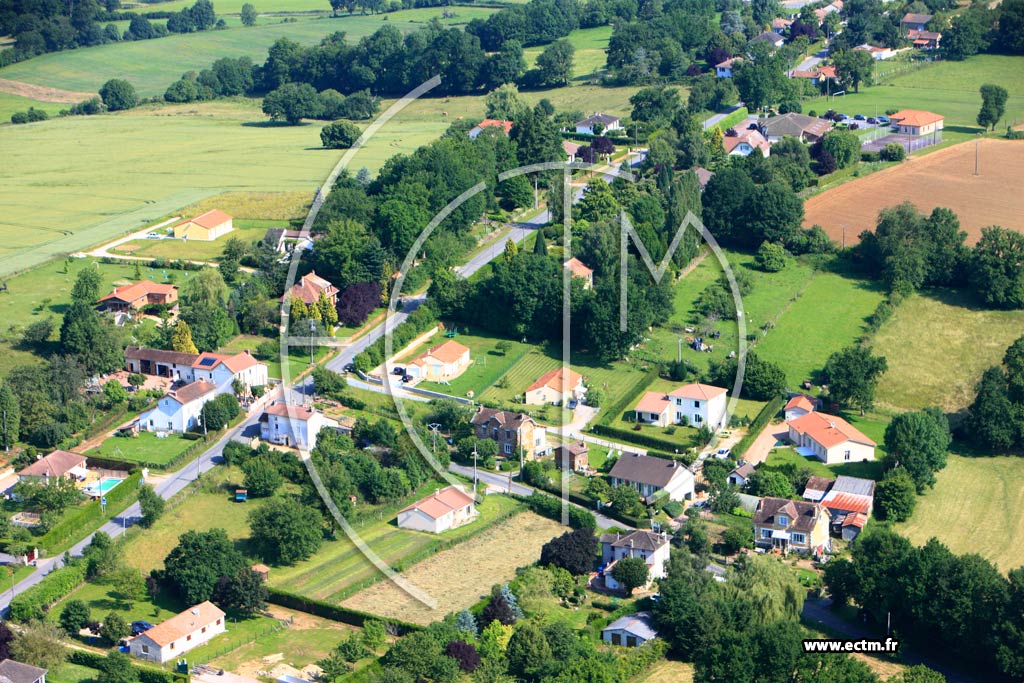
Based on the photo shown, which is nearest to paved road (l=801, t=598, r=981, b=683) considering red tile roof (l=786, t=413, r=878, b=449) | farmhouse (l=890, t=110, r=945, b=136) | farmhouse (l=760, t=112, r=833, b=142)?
red tile roof (l=786, t=413, r=878, b=449)

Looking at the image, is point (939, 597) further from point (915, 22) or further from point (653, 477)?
point (915, 22)

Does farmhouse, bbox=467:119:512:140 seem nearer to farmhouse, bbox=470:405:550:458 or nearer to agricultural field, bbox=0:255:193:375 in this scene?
Answer: agricultural field, bbox=0:255:193:375

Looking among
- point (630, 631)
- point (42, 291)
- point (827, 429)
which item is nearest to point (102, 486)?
point (42, 291)

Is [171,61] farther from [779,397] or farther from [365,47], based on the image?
[779,397]

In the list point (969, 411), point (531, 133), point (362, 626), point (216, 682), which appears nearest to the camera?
point (216, 682)

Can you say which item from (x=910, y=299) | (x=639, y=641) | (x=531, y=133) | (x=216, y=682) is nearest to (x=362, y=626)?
(x=216, y=682)

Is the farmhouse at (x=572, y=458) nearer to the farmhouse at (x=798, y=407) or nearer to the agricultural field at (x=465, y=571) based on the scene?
the agricultural field at (x=465, y=571)
